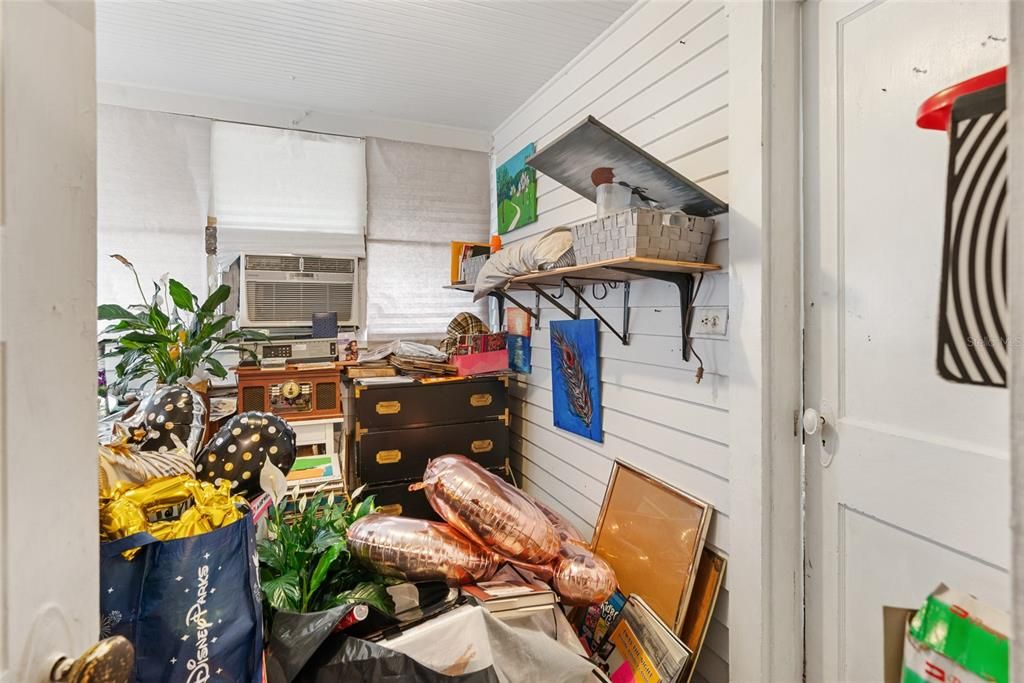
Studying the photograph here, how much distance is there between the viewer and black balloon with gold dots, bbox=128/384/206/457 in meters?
1.15

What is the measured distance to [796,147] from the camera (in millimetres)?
1311

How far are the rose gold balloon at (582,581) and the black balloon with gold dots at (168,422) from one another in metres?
1.07

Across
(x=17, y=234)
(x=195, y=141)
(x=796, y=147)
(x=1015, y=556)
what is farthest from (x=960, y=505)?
(x=195, y=141)

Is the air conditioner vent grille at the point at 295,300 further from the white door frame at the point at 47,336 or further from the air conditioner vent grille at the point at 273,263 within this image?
the white door frame at the point at 47,336

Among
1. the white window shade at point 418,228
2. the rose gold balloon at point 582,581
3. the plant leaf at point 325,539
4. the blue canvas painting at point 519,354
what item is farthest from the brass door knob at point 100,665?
the white window shade at point 418,228

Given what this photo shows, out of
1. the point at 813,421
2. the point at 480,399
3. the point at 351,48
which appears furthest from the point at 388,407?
the point at 813,421

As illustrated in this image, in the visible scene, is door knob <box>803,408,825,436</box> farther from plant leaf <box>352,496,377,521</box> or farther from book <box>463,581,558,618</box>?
plant leaf <box>352,496,377,521</box>

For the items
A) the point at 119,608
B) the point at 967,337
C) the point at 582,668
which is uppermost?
the point at 967,337

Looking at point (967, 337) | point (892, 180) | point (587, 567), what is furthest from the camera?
point (587, 567)

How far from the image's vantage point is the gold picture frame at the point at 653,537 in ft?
5.02

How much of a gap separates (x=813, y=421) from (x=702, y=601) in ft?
2.24

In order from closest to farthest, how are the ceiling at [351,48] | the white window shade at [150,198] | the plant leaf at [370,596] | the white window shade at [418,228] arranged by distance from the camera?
the plant leaf at [370,596]
the ceiling at [351,48]
the white window shade at [150,198]
the white window shade at [418,228]

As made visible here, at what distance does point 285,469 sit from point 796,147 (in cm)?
159

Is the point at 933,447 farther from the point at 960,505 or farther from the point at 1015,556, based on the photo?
the point at 1015,556
